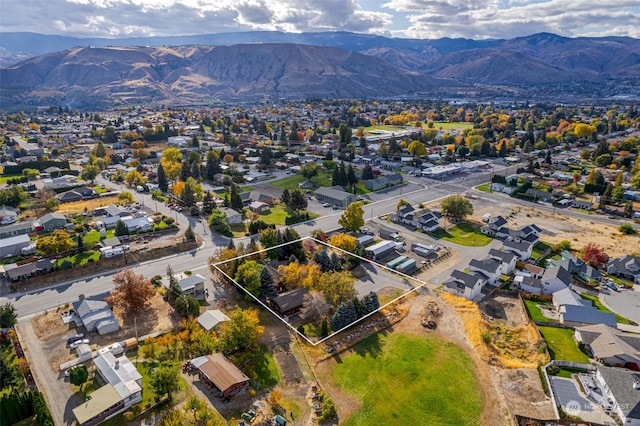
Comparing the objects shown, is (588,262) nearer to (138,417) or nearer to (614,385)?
(614,385)

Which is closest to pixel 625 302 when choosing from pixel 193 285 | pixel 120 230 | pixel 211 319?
pixel 211 319

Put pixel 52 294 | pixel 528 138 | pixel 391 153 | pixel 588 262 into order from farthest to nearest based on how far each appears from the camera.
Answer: pixel 528 138
pixel 391 153
pixel 588 262
pixel 52 294

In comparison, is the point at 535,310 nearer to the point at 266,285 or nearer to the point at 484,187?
the point at 266,285

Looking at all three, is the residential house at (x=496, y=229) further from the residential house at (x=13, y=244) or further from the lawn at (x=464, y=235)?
the residential house at (x=13, y=244)

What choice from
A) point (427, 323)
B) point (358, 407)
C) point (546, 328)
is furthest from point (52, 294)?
point (546, 328)

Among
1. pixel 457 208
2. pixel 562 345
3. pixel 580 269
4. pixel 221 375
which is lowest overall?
pixel 562 345
